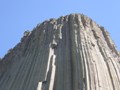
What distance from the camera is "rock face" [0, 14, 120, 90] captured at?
99.9 ft

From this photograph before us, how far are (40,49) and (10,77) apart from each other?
3746mm

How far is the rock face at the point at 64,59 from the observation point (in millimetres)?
30453

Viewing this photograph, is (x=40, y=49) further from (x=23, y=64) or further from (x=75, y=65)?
(x=75, y=65)

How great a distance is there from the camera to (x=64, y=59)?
3416 centimetres

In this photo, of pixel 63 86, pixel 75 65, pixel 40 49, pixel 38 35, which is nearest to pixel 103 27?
pixel 38 35

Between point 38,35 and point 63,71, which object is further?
point 38,35

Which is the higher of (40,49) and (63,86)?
(40,49)

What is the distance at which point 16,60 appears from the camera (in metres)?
39.2

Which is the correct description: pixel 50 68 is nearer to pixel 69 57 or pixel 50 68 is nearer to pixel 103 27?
pixel 69 57

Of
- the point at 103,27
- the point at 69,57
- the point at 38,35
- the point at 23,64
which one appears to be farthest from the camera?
the point at 103,27

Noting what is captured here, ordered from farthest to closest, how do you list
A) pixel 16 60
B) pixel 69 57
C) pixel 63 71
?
pixel 16 60 < pixel 69 57 < pixel 63 71

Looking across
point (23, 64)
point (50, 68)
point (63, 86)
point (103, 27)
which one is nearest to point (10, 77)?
point (23, 64)

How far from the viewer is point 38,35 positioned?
41.8 meters

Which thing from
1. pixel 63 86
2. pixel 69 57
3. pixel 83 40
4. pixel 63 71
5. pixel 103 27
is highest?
pixel 103 27
